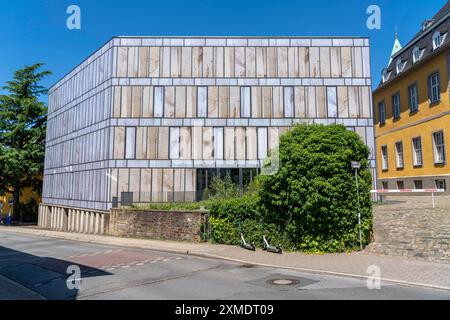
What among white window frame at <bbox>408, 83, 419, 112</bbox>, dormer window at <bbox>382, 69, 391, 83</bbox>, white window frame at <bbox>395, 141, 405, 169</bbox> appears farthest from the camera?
dormer window at <bbox>382, 69, 391, 83</bbox>

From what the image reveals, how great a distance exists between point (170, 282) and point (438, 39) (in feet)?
104

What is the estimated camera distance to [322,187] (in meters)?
14.5

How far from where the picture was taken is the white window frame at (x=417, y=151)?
34466mm

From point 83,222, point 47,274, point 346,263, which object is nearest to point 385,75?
point 83,222

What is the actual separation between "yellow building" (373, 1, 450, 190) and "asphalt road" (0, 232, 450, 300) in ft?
78.8

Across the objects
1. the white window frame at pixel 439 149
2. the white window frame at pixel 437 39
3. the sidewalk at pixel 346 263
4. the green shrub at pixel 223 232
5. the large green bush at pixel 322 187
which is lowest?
the sidewalk at pixel 346 263

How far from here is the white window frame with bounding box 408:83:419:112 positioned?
115 ft

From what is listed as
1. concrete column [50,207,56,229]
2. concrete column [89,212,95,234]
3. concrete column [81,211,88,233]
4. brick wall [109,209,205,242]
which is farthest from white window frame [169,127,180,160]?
concrete column [50,207,56,229]

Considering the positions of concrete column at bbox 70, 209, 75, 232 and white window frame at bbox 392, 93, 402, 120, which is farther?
concrete column at bbox 70, 209, 75, 232

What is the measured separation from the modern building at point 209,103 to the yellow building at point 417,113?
4.37 m

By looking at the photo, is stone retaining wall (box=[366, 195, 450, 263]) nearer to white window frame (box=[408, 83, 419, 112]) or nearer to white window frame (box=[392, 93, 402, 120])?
white window frame (box=[408, 83, 419, 112])

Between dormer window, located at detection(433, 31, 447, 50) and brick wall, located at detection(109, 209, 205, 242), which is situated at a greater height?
dormer window, located at detection(433, 31, 447, 50)

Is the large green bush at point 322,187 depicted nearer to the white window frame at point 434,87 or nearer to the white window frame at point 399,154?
the white window frame at point 434,87

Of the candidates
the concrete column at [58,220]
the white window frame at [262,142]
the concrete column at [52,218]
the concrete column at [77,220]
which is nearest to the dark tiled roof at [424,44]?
the white window frame at [262,142]
